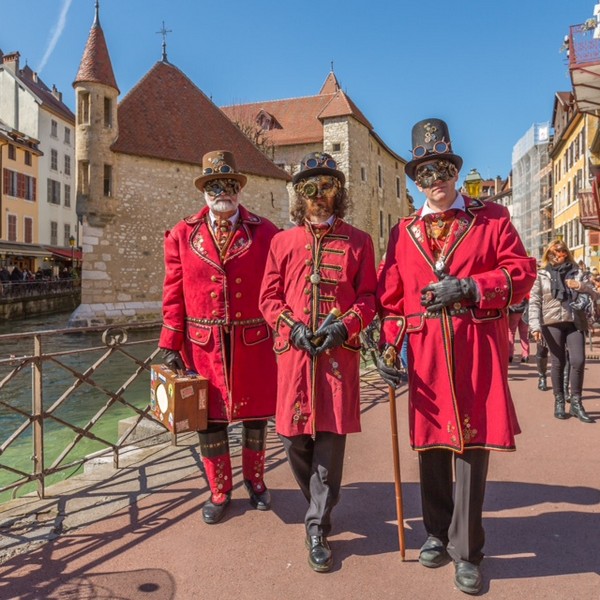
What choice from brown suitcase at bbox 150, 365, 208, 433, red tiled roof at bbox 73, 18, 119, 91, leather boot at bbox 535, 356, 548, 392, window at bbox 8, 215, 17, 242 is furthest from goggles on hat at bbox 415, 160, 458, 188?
window at bbox 8, 215, 17, 242

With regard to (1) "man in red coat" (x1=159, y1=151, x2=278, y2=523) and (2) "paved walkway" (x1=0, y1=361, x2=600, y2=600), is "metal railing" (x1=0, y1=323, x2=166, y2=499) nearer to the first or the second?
(2) "paved walkway" (x1=0, y1=361, x2=600, y2=600)

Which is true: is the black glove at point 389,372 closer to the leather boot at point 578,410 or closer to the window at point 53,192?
the leather boot at point 578,410

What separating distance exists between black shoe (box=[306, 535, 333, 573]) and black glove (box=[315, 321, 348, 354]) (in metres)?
0.97

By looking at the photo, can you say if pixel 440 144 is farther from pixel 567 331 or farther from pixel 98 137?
pixel 98 137

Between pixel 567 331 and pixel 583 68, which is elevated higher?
pixel 583 68

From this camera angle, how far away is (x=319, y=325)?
2.96 metres

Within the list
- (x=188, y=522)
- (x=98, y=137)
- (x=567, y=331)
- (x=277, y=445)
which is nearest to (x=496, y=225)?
(x=188, y=522)

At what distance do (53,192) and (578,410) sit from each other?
43645 mm

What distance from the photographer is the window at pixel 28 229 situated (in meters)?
38.2

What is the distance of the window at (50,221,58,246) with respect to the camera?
41.7 metres

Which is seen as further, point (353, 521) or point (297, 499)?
point (297, 499)

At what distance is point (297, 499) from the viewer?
363 cm

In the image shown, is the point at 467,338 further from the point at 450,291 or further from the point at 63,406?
the point at 63,406

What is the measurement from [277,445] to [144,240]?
20207 mm
